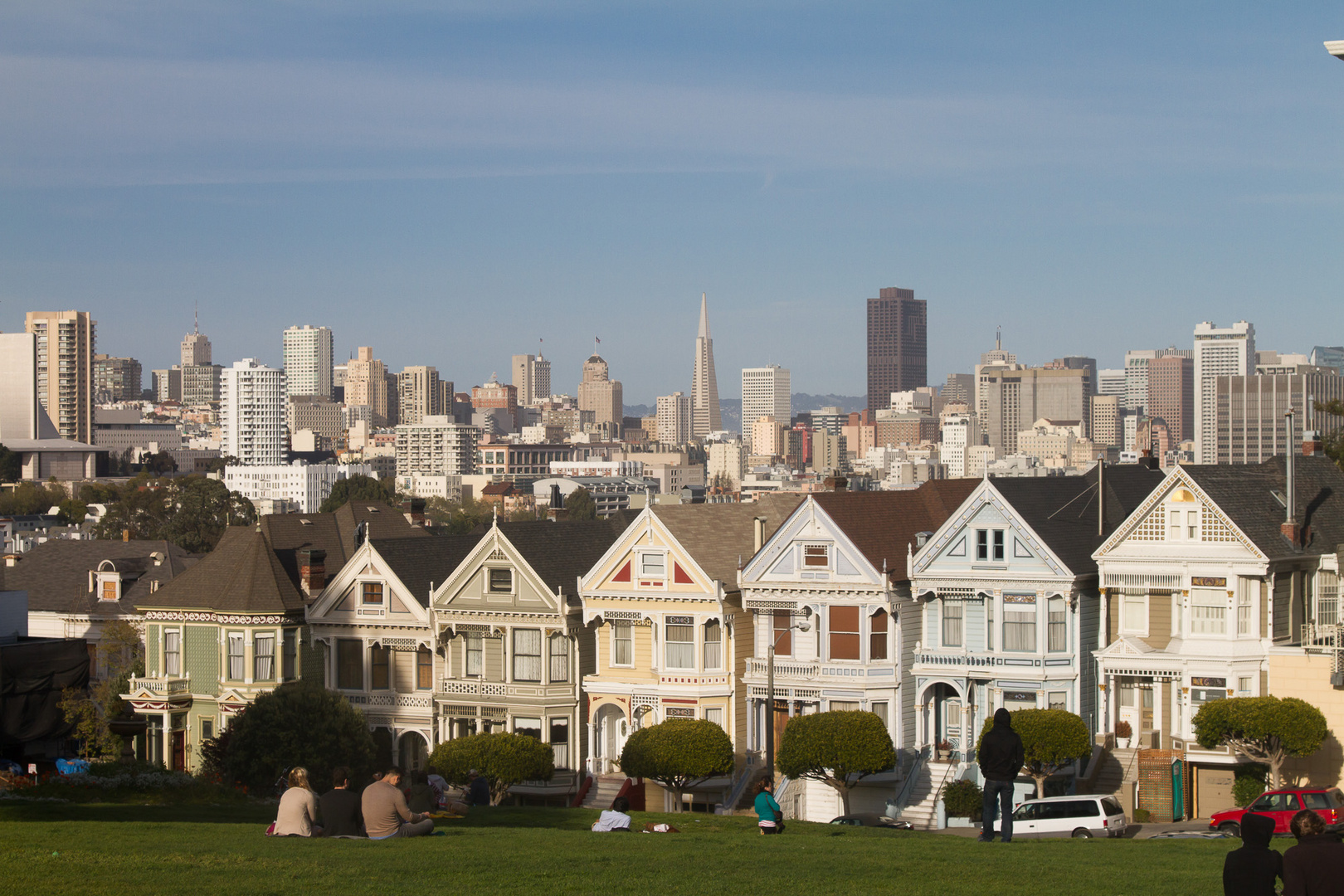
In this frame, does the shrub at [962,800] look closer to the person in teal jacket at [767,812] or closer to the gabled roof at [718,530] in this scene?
the gabled roof at [718,530]

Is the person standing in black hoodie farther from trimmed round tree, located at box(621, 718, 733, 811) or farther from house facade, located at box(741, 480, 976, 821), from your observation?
trimmed round tree, located at box(621, 718, 733, 811)

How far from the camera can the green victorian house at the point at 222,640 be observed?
56.2 metres

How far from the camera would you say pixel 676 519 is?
Answer: 172 feet

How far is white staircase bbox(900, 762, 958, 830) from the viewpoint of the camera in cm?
4519

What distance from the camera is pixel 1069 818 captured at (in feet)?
126

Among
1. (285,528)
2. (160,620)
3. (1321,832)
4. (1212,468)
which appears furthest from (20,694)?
(1321,832)

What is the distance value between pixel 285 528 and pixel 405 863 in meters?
40.1

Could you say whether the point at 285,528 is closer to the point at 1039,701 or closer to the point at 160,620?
the point at 160,620

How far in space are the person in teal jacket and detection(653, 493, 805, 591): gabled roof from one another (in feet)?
62.8

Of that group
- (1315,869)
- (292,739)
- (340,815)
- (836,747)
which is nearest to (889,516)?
(836,747)

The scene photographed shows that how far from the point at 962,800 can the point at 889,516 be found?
8.64 meters

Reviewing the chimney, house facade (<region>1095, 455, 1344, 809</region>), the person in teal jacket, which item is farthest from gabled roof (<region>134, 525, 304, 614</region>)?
the person in teal jacket

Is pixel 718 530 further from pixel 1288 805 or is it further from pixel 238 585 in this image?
pixel 1288 805

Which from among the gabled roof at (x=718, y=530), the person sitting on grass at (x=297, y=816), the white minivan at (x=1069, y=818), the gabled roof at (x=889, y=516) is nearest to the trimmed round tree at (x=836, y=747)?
the gabled roof at (x=889, y=516)
